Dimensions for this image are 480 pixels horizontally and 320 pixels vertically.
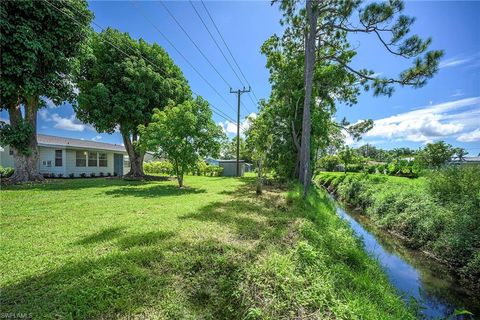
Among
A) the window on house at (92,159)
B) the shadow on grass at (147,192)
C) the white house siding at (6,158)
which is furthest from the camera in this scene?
the window on house at (92,159)

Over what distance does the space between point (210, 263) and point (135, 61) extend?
17179mm

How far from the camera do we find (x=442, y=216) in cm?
738

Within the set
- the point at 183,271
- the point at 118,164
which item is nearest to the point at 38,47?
the point at 183,271

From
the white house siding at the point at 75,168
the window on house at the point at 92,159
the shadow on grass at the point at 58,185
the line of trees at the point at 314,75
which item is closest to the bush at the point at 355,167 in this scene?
the line of trees at the point at 314,75

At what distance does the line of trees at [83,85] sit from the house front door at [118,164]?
6.74 meters

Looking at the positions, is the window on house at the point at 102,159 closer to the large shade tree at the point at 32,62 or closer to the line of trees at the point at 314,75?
the large shade tree at the point at 32,62

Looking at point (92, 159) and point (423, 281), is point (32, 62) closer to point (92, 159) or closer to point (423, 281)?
point (92, 159)

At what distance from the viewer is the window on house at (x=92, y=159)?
20.9 meters

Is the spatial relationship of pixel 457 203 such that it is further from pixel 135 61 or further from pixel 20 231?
pixel 135 61

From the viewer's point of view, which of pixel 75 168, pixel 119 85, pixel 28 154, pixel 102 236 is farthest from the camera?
pixel 75 168

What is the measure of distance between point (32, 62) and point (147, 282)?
518 inches

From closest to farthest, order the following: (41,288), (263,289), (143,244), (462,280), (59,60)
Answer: (41,288)
(263,289)
(143,244)
(462,280)
(59,60)

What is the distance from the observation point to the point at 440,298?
5.18 m

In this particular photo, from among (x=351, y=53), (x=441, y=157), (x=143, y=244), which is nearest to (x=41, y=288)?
(x=143, y=244)
